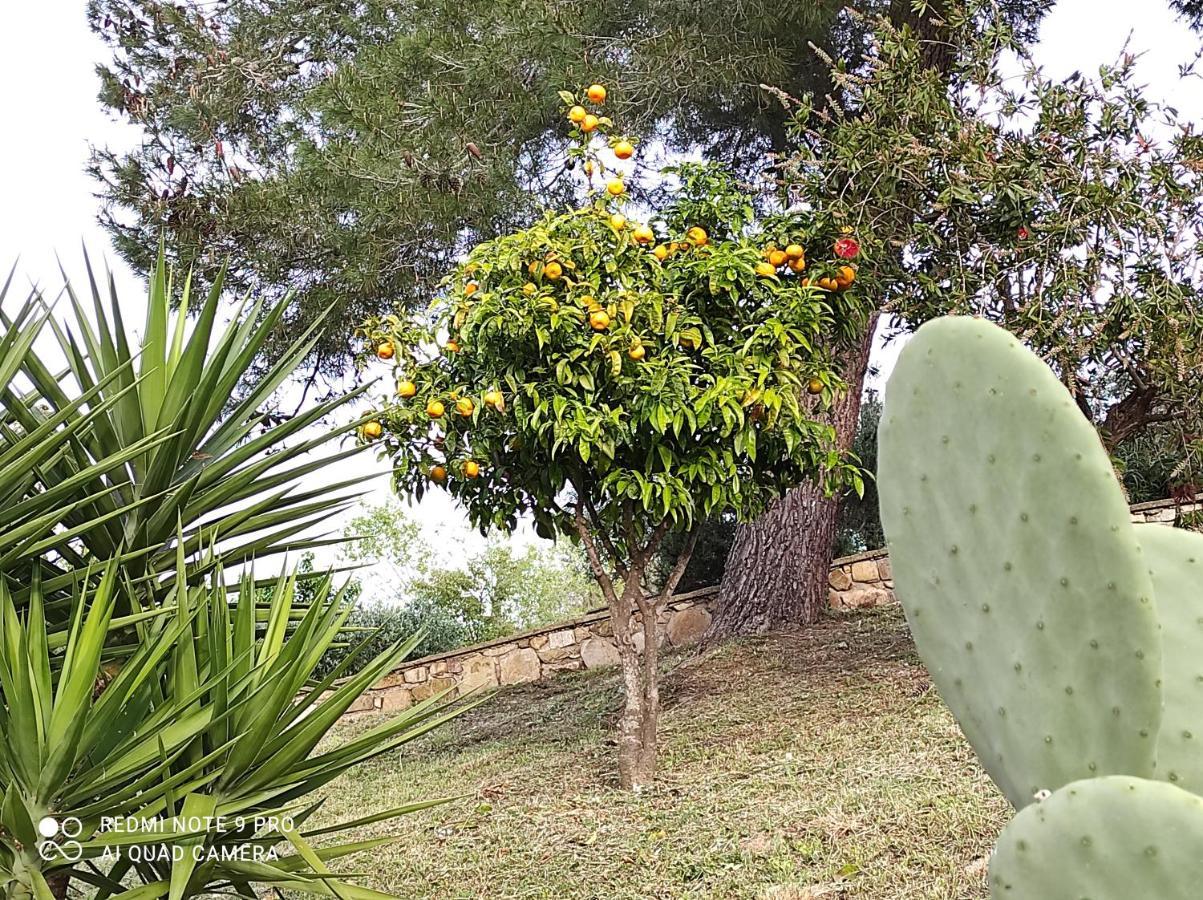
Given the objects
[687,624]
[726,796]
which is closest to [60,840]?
[726,796]

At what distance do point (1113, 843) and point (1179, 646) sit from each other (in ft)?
1.57

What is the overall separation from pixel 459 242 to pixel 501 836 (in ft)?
15.7

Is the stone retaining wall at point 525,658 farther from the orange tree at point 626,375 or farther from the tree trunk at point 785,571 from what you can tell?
the orange tree at point 626,375

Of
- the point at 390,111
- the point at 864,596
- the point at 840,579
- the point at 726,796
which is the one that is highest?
the point at 390,111

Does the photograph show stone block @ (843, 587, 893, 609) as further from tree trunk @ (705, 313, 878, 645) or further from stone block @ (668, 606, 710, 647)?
stone block @ (668, 606, 710, 647)

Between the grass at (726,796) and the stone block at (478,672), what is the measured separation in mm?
1971

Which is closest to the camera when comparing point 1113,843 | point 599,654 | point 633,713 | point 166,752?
point 1113,843

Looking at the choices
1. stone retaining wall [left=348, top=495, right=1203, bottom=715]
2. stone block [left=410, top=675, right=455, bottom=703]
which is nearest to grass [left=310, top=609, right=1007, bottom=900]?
stone retaining wall [left=348, top=495, right=1203, bottom=715]

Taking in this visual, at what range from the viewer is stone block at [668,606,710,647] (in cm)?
971

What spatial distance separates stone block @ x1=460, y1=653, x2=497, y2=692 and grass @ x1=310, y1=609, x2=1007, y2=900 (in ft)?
6.47

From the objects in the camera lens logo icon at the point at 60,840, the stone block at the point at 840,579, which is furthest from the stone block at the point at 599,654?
the camera lens logo icon at the point at 60,840

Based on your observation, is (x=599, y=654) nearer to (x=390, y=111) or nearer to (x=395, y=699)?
(x=395, y=699)

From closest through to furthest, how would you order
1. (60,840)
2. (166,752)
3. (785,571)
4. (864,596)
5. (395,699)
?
(60,840), (166,752), (785,571), (864,596), (395,699)

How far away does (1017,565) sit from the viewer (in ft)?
5.33
